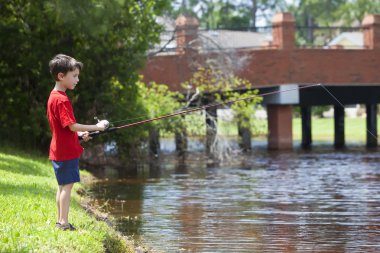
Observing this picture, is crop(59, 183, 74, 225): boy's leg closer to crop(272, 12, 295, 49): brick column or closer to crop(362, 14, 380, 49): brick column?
crop(272, 12, 295, 49): brick column

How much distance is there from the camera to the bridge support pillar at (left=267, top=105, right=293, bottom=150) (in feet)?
132

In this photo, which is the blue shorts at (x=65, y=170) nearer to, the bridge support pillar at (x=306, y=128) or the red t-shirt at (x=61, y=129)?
the red t-shirt at (x=61, y=129)

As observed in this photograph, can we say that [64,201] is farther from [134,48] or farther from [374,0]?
[374,0]

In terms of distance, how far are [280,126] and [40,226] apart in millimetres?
31023

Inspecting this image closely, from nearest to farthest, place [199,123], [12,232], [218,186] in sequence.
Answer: [12,232]
[218,186]
[199,123]

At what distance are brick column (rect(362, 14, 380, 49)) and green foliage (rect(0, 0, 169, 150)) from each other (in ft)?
53.1

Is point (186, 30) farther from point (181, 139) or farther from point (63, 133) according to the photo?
point (63, 133)

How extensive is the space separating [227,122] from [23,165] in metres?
14.0

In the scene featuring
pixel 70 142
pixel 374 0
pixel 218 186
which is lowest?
pixel 218 186

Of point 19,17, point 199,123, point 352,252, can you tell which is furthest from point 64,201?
point 199,123

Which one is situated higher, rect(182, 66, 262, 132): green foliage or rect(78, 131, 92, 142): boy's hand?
rect(182, 66, 262, 132): green foliage

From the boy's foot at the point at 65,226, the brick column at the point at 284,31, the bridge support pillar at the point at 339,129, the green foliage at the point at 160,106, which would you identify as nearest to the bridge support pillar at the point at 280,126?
the brick column at the point at 284,31

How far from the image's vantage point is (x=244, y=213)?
1664 cm

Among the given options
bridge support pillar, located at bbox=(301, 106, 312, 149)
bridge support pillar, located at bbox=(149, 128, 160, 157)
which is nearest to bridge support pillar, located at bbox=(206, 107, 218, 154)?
bridge support pillar, located at bbox=(149, 128, 160, 157)
